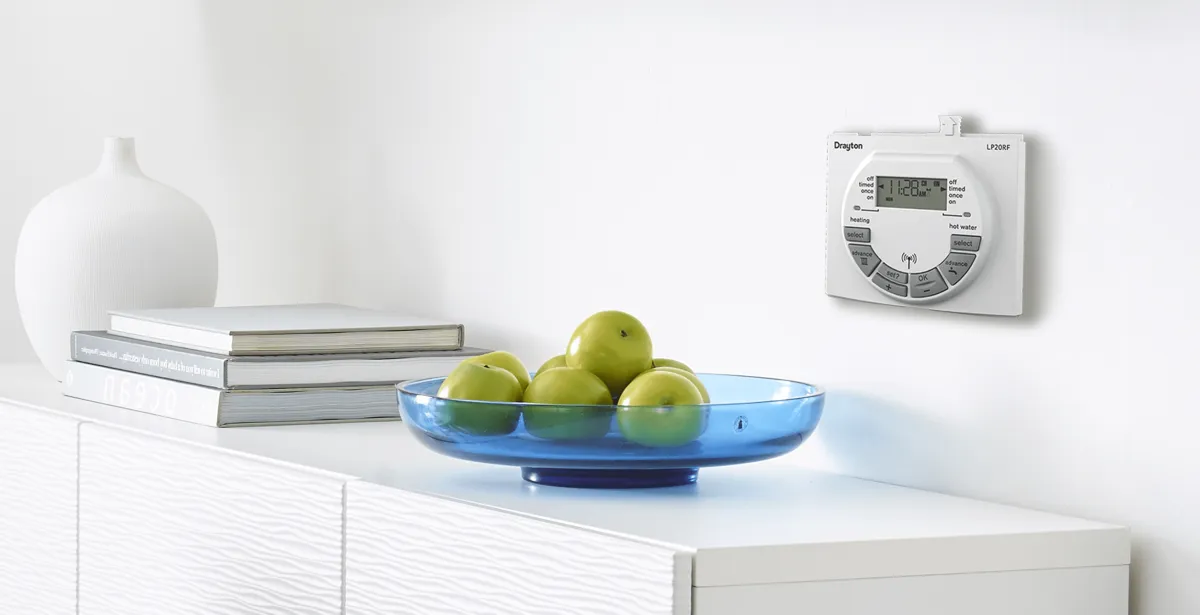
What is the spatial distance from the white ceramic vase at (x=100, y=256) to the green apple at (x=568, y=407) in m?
0.71

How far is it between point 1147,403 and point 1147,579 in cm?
11

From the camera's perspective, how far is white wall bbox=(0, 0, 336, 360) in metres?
1.84

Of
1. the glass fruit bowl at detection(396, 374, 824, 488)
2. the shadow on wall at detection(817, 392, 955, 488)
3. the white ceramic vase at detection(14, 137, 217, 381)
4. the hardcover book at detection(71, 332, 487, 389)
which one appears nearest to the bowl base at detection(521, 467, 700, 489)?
the glass fruit bowl at detection(396, 374, 824, 488)

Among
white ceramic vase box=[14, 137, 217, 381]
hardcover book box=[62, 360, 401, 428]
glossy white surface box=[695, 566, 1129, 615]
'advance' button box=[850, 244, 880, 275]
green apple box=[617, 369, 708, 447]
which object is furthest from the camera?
white ceramic vase box=[14, 137, 217, 381]

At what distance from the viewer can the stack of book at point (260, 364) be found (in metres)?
1.32

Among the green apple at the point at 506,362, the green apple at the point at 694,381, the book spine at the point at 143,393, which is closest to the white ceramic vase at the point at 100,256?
the book spine at the point at 143,393

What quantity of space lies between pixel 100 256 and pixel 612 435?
0.79 m

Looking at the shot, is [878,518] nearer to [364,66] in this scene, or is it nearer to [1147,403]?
[1147,403]

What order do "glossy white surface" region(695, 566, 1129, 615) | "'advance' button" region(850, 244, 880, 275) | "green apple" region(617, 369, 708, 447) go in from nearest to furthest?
1. "glossy white surface" region(695, 566, 1129, 615)
2. "green apple" region(617, 369, 708, 447)
3. "'advance' button" region(850, 244, 880, 275)

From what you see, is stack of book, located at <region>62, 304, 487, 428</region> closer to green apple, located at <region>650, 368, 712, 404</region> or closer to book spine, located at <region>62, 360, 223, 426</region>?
book spine, located at <region>62, 360, 223, 426</region>

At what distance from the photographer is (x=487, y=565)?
93 cm

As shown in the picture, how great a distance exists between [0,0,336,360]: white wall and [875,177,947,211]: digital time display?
941 mm

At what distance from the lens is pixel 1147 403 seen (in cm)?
91

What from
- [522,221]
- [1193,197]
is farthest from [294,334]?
[1193,197]
